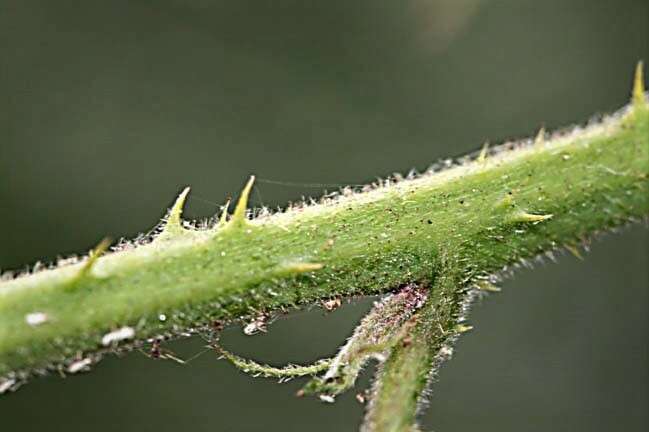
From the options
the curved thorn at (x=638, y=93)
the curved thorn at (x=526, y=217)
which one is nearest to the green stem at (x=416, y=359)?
the curved thorn at (x=526, y=217)

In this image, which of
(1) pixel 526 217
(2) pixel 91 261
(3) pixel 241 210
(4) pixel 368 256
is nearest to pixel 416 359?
(4) pixel 368 256

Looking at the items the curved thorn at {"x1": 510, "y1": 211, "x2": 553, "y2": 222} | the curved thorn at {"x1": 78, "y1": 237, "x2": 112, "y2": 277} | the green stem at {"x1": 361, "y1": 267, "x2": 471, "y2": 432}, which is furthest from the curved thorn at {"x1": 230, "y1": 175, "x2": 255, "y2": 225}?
the curved thorn at {"x1": 510, "y1": 211, "x2": 553, "y2": 222}

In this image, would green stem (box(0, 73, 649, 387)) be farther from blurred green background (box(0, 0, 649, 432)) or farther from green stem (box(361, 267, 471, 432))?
blurred green background (box(0, 0, 649, 432))

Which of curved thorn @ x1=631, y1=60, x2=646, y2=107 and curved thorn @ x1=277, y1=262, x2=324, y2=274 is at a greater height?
curved thorn @ x1=631, y1=60, x2=646, y2=107

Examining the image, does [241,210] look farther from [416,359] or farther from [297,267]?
[416,359]

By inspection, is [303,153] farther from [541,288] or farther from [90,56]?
[541,288]

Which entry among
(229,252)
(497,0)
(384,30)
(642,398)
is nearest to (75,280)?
(229,252)
